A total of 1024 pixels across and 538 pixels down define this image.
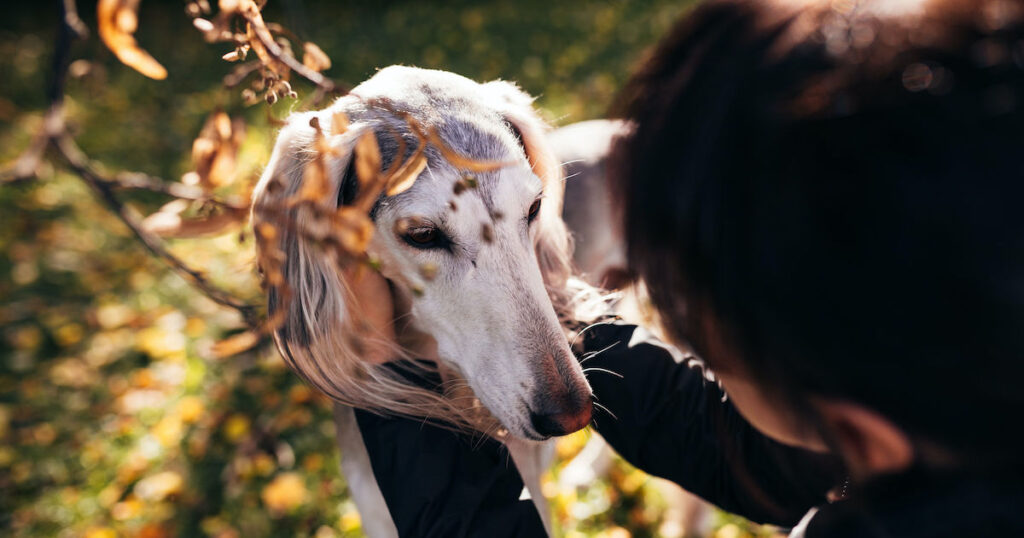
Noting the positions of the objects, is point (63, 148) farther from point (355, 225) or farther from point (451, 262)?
point (451, 262)

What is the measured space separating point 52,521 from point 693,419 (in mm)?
3198

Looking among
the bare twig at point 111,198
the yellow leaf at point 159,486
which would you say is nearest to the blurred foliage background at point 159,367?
the yellow leaf at point 159,486


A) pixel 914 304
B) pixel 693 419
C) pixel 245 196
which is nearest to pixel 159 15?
pixel 245 196

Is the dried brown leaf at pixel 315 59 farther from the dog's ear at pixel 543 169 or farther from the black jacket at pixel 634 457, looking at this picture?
the black jacket at pixel 634 457

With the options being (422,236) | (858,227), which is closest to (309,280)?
(422,236)

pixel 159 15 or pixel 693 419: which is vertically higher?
pixel 159 15

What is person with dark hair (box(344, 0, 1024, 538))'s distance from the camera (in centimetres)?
81

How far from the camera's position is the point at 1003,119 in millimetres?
802

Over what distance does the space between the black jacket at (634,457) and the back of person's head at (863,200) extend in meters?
0.72

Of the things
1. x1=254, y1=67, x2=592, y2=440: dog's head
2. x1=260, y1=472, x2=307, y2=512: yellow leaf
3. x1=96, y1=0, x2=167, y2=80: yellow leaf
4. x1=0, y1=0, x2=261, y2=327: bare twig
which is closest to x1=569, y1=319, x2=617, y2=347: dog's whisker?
x1=254, y1=67, x2=592, y2=440: dog's head

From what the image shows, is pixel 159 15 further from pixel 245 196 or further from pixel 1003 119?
pixel 1003 119

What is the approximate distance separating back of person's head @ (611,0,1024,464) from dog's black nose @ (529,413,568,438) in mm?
661

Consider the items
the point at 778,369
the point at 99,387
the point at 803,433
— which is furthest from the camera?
the point at 99,387

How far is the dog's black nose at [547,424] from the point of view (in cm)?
162
